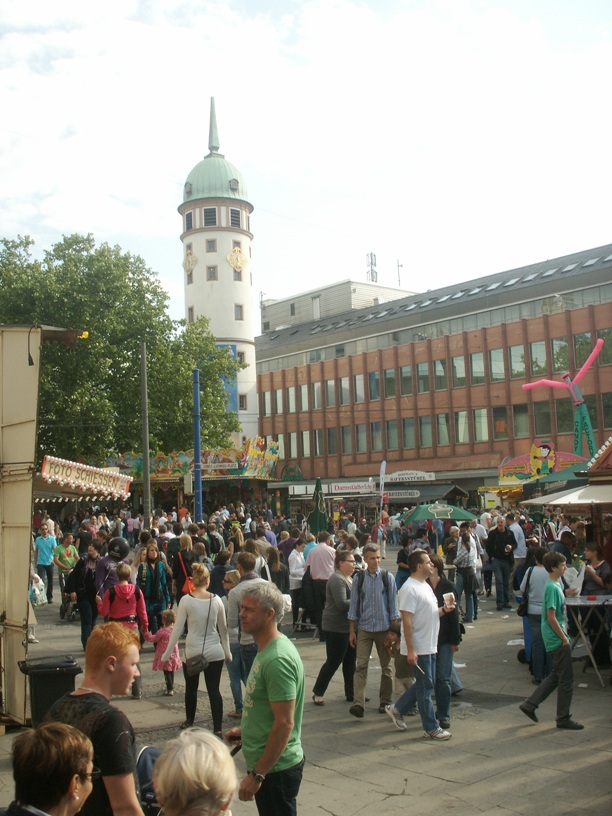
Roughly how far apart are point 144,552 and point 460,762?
733cm

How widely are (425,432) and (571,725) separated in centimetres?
5135

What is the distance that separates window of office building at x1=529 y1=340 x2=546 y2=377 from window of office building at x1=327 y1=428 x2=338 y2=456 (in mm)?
17321

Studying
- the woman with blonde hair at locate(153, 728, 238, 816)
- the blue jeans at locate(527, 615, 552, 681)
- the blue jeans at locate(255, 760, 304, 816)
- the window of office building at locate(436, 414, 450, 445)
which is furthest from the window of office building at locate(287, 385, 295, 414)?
the woman with blonde hair at locate(153, 728, 238, 816)

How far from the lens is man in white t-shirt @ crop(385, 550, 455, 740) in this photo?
810cm

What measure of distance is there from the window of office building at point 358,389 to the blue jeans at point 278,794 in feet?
195

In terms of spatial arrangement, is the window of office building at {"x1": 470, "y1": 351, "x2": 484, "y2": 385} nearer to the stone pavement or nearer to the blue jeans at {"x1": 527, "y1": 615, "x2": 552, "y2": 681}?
the stone pavement

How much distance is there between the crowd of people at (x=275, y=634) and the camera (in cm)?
369

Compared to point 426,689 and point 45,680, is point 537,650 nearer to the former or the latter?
point 426,689

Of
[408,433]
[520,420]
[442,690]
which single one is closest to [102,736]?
[442,690]

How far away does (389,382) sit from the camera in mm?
61750

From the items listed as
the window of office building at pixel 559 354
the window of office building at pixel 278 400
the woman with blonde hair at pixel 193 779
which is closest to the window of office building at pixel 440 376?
Result: the window of office building at pixel 559 354

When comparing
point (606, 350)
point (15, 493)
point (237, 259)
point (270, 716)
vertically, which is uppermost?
point (237, 259)

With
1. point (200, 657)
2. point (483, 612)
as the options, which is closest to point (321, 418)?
point (483, 612)

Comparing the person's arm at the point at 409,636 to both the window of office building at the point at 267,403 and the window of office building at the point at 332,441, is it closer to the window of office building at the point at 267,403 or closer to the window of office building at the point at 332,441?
the window of office building at the point at 332,441
